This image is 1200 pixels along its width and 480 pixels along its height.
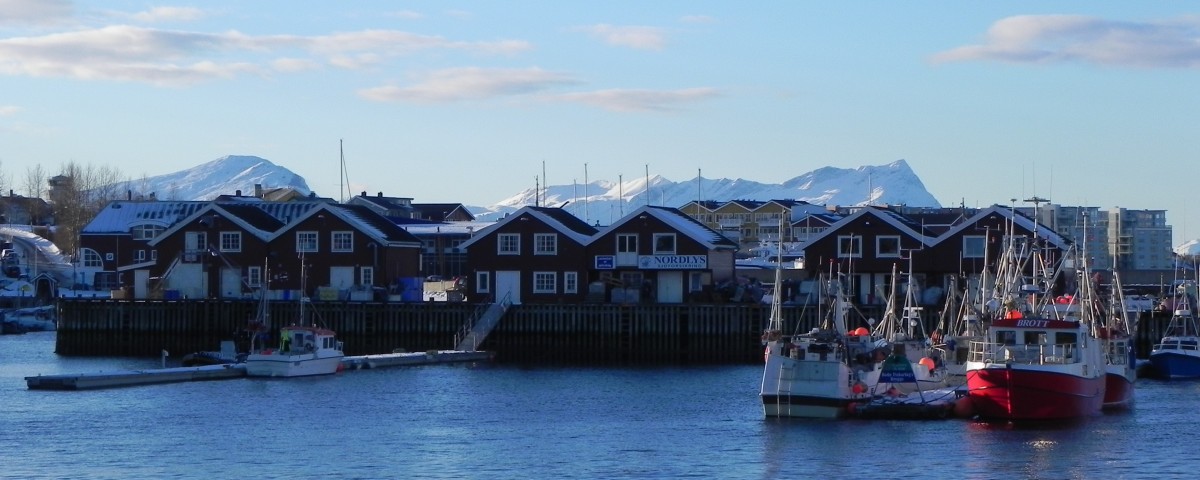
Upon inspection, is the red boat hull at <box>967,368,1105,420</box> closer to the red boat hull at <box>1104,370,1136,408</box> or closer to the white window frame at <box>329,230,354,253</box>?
the red boat hull at <box>1104,370,1136,408</box>

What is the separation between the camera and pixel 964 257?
86.6m

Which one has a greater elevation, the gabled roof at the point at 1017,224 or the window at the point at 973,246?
the gabled roof at the point at 1017,224

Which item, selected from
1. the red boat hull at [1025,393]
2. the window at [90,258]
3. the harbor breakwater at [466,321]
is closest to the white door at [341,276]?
the harbor breakwater at [466,321]

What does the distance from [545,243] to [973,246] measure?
20.7 m

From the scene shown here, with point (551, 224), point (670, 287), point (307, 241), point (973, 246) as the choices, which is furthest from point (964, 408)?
point (307, 241)

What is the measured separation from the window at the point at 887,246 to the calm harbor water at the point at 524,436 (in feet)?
73.6

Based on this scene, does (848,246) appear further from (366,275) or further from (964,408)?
(964,408)

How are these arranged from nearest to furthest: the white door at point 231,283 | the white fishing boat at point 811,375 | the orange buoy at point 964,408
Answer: the white fishing boat at point 811,375 < the orange buoy at point 964,408 < the white door at point 231,283

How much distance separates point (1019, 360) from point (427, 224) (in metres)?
79.2

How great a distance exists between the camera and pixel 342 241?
307ft

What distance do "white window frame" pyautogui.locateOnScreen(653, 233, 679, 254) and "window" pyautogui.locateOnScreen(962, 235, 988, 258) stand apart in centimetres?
1377

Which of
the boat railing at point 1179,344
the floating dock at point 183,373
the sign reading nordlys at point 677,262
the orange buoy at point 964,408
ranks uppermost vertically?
the sign reading nordlys at point 677,262

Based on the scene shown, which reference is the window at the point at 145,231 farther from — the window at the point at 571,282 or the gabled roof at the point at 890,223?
the gabled roof at the point at 890,223

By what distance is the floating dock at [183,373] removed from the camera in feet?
212
